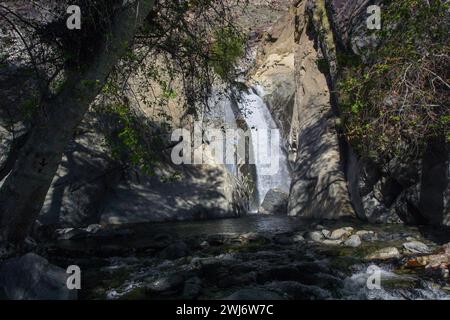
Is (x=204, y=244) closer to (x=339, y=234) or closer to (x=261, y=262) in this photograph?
(x=261, y=262)

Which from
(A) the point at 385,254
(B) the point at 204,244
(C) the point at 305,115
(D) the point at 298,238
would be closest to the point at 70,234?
(B) the point at 204,244

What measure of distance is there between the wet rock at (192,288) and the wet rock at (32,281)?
152cm

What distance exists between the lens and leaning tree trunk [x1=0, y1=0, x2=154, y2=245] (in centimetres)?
613

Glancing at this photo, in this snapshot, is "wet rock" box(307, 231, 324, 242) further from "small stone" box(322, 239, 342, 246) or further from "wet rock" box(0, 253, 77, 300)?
"wet rock" box(0, 253, 77, 300)

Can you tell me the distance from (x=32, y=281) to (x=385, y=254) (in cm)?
614

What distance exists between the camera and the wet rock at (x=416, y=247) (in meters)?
8.41

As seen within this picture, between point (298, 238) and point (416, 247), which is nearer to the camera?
point (416, 247)

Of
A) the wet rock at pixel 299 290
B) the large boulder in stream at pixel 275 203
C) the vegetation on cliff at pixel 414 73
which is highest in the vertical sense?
the vegetation on cliff at pixel 414 73

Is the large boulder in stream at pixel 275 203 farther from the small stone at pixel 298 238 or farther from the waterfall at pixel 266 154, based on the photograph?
the small stone at pixel 298 238

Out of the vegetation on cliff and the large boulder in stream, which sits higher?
the vegetation on cliff

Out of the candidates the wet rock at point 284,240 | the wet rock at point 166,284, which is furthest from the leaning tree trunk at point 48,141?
the wet rock at point 284,240

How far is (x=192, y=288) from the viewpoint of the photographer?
20.5ft

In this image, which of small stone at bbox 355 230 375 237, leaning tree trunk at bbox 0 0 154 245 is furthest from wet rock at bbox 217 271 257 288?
small stone at bbox 355 230 375 237

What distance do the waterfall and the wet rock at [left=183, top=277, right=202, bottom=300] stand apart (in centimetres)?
1468
